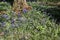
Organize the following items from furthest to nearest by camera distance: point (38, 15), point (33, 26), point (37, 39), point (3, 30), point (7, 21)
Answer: point (38, 15)
point (7, 21)
point (33, 26)
point (3, 30)
point (37, 39)

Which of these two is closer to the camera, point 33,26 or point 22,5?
point 33,26

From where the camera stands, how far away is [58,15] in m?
13.0

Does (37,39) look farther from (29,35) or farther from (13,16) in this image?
(13,16)

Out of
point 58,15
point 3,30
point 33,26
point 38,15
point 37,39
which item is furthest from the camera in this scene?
point 58,15

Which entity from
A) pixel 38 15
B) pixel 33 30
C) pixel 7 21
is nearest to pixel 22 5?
pixel 38 15

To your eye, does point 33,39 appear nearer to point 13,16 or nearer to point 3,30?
point 3,30

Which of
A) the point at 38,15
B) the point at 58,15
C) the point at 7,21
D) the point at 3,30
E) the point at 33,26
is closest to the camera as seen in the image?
the point at 3,30

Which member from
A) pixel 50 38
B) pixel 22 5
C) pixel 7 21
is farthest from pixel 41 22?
pixel 22 5

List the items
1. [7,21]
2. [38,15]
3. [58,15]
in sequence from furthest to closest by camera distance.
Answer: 1. [58,15]
2. [38,15]
3. [7,21]

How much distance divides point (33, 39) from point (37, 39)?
0.11 metres

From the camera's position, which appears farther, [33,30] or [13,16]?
[13,16]

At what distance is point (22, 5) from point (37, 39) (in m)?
5.09

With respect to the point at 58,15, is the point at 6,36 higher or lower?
higher

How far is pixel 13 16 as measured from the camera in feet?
32.7
